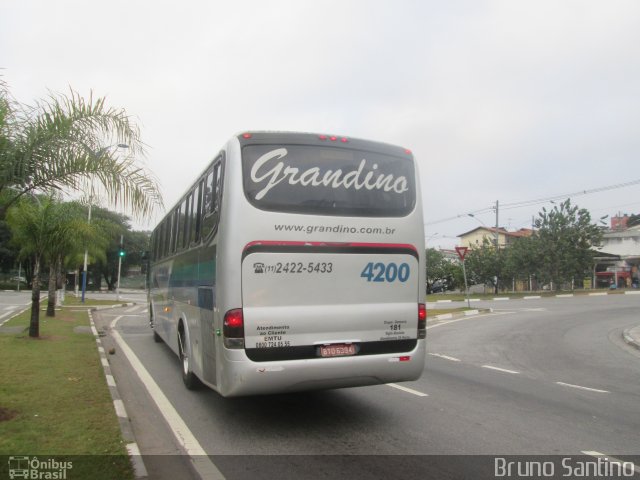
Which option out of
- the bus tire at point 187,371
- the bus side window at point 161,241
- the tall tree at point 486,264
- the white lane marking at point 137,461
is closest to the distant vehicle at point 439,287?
the tall tree at point 486,264

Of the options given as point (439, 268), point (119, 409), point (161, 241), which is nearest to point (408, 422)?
point (119, 409)

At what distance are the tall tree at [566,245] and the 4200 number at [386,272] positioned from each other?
36.8 meters

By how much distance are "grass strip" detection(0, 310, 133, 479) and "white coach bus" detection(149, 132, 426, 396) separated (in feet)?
4.31

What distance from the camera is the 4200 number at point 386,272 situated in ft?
19.8

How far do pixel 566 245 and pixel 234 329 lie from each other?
127 feet

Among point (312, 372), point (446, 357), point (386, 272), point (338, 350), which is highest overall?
point (386, 272)

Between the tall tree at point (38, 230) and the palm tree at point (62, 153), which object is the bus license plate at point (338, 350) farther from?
the tall tree at point (38, 230)

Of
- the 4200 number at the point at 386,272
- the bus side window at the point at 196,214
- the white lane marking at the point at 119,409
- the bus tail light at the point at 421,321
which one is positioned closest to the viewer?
the 4200 number at the point at 386,272

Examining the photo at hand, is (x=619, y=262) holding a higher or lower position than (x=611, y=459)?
higher

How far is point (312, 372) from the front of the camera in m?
5.62

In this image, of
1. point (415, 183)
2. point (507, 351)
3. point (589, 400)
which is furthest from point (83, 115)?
point (507, 351)

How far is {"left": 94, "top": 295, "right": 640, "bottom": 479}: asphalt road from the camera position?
193 inches

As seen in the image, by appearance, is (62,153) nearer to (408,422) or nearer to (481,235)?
(408,422)

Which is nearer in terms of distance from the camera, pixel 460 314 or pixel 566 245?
pixel 460 314
